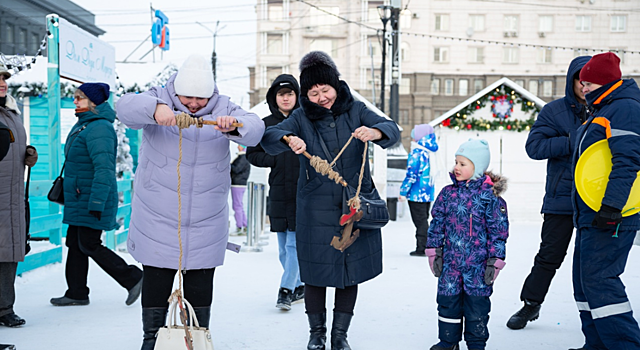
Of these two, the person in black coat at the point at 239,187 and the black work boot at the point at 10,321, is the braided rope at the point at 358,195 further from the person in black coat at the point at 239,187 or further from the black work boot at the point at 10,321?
the person in black coat at the point at 239,187

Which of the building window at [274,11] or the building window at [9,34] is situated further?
the building window at [274,11]

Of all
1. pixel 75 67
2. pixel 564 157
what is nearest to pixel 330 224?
pixel 564 157

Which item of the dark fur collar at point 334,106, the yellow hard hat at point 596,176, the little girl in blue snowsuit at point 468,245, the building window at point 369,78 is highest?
the building window at point 369,78

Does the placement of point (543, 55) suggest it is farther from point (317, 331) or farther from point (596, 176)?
point (317, 331)

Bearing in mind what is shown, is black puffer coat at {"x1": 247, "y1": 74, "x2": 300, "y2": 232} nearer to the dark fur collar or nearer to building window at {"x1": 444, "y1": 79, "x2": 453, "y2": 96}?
the dark fur collar

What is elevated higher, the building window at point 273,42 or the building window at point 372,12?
the building window at point 372,12

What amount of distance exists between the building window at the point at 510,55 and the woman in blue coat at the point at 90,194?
47700 mm

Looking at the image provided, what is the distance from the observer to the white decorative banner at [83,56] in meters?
7.14

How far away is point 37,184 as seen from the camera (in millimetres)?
6715

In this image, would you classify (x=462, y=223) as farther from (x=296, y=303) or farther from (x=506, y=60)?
(x=506, y=60)

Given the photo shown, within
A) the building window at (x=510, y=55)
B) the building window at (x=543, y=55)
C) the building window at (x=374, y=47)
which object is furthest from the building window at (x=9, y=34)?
the building window at (x=543, y=55)

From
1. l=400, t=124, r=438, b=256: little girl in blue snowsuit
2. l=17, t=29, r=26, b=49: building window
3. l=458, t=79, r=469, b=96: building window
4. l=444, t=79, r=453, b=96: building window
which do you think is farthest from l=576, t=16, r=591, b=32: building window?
l=400, t=124, r=438, b=256: little girl in blue snowsuit

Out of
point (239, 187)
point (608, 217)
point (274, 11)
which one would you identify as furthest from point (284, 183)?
point (274, 11)

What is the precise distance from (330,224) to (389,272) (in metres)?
3.55
